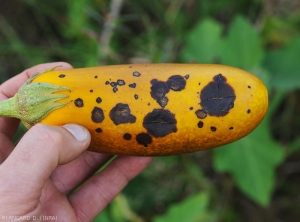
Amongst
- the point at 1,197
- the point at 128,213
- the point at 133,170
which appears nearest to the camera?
the point at 1,197

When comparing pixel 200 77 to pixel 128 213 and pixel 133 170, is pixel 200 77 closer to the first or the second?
pixel 133 170

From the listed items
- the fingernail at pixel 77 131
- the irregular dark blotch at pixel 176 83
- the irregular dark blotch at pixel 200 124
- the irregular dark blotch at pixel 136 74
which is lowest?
the fingernail at pixel 77 131

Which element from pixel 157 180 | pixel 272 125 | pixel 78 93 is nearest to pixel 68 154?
pixel 78 93

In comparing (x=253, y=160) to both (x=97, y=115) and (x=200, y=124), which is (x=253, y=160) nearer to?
(x=200, y=124)

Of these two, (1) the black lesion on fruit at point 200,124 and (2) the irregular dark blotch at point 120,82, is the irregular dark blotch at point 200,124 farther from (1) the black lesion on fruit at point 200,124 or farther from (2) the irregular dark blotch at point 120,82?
(2) the irregular dark blotch at point 120,82

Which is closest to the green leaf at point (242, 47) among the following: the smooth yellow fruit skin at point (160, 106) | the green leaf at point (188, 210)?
the green leaf at point (188, 210)
